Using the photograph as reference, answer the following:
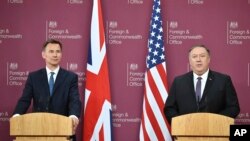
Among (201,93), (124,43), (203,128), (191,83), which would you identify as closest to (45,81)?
(124,43)

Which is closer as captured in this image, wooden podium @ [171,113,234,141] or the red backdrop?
wooden podium @ [171,113,234,141]

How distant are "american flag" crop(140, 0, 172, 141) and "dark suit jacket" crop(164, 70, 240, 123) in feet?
2.83

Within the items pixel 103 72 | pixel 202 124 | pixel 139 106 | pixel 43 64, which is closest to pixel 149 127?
pixel 139 106

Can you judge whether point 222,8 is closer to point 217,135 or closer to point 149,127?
point 149,127

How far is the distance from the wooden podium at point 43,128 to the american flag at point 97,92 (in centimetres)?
215

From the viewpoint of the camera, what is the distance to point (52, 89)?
5984 millimetres

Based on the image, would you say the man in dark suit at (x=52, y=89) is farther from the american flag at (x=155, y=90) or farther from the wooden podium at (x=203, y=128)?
the wooden podium at (x=203, y=128)

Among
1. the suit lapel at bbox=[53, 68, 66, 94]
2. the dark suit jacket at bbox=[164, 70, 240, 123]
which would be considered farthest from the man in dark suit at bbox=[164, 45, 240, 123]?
the suit lapel at bbox=[53, 68, 66, 94]

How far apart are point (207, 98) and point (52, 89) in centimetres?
187

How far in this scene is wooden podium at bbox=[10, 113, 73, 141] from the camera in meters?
A: 4.63

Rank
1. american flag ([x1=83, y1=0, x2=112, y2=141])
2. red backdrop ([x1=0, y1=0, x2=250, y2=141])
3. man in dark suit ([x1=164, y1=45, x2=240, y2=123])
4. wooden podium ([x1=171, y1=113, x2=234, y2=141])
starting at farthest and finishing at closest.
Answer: red backdrop ([x1=0, y1=0, x2=250, y2=141]) < american flag ([x1=83, y1=0, x2=112, y2=141]) < man in dark suit ([x1=164, y1=45, x2=240, y2=123]) < wooden podium ([x1=171, y1=113, x2=234, y2=141])

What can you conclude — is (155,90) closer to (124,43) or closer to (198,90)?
(124,43)

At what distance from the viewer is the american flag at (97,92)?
682 centimetres

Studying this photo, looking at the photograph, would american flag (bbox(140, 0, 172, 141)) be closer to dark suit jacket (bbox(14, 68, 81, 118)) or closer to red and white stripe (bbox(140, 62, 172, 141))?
red and white stripe (bbox(140, 62, 172, 141))
